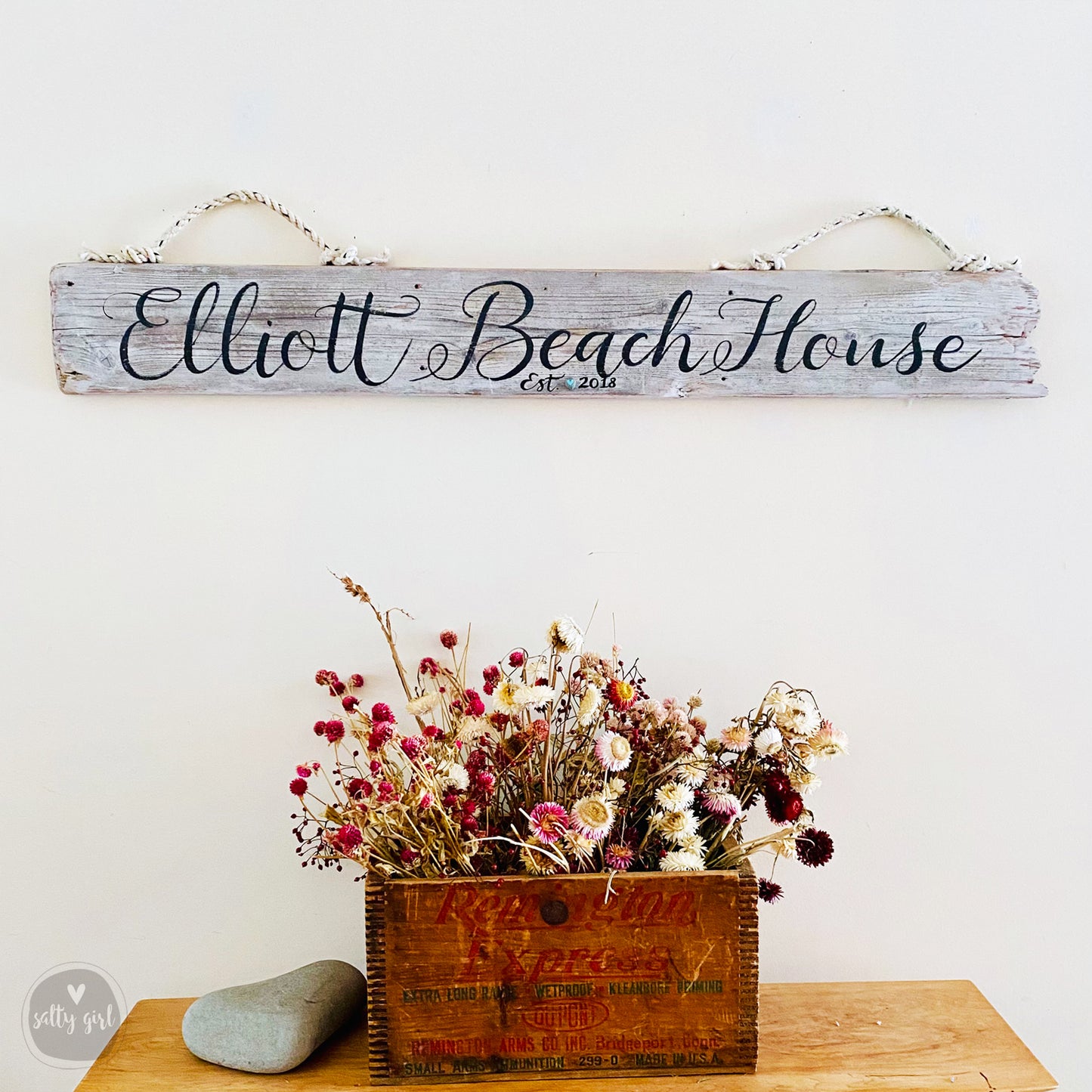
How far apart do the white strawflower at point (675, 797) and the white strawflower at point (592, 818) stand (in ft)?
0.22

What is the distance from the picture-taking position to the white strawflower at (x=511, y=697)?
1054mm

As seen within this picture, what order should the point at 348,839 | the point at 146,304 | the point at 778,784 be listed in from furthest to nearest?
the point at 146,304 < the point at 778,784 < the point at 348,839

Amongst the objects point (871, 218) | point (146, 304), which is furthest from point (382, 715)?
point (871, 218)

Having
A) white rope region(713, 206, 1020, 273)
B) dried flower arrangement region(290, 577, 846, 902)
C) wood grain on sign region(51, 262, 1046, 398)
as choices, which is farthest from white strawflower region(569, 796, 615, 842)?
white rope region(713, 206, 1020, 273)

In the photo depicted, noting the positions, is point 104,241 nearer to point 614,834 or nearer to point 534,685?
point 534,685

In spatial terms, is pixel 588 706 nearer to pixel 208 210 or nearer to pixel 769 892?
pixel 769 892

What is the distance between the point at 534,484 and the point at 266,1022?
732 millimetres

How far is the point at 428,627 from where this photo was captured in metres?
1.32

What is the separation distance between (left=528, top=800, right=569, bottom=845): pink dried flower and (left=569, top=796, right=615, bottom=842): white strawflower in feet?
0.04

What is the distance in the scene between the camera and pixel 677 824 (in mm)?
1059

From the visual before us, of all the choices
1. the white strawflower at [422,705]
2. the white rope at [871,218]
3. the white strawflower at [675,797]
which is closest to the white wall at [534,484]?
the white rope at [871,218]

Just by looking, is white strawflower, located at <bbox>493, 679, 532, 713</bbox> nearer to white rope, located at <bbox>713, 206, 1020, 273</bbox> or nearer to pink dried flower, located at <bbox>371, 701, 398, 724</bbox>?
pink dried flower, located at <bbox>371, 701, 398, 724</bbox>

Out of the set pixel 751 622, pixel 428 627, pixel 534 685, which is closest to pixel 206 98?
pixel 428 627

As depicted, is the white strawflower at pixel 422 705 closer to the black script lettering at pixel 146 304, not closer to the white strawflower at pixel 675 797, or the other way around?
the white strawflower at pixel 675 797
